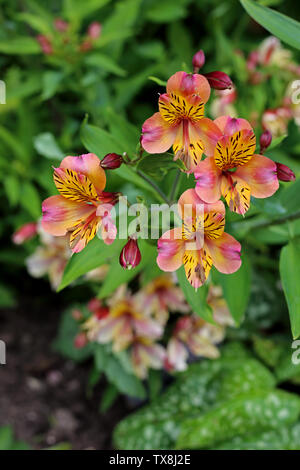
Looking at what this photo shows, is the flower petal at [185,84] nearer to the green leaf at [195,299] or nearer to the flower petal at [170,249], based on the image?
the flower petal at [170,249]

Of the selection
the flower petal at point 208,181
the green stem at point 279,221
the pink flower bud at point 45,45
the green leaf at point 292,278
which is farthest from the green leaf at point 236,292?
the pink flower bud at point 45,45

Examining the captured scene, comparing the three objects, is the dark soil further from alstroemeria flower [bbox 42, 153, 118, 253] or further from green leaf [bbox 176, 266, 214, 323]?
alstroemeria flower [bbox 42, 153, 118, 253]

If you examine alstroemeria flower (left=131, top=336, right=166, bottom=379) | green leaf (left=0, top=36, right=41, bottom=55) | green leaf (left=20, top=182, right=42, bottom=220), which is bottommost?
alstroemeria flower (left=131, top=336, right=166, bottom=379)

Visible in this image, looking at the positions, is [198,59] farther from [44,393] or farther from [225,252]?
[44,393]

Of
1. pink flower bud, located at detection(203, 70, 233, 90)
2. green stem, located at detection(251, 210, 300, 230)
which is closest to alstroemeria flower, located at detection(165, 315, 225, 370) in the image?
green stem, located at detection(251, 210, 300, 230)

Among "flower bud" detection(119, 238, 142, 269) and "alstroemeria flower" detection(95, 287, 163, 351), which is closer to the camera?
"flower bud" detection(119, 238, 142, 269)
